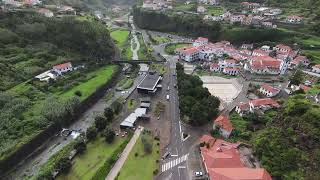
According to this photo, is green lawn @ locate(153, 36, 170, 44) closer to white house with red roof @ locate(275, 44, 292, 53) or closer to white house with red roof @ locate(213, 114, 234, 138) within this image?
white house with red roof @ locate(275, 44, 292, 53)

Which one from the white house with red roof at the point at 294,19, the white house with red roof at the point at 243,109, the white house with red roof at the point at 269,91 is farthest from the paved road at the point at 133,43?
the white house with red roof at the point at 294,19

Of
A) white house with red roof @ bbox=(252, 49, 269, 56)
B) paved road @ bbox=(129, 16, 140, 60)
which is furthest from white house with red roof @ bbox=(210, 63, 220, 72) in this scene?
paved road @ bbox=(129, 16, 140, 60)

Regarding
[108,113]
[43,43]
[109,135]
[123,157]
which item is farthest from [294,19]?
[123,157]

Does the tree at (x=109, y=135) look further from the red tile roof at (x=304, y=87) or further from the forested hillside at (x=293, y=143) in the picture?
the red tile roof at (x=304, y=87)

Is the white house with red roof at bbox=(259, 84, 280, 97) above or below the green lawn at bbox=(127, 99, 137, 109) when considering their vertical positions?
above

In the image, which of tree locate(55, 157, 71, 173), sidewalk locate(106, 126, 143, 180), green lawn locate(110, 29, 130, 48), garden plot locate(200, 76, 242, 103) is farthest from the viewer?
green lawn locate(110, 29, 130, 48)

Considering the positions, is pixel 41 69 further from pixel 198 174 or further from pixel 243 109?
pixel 243 109

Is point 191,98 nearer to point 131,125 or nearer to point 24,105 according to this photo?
point 131,125
